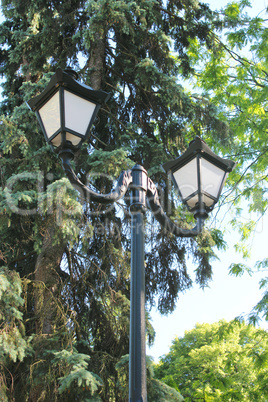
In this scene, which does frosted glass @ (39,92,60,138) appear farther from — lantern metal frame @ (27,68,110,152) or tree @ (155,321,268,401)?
tree @ (155,321,268,401)

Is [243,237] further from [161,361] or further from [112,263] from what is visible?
[161,361]

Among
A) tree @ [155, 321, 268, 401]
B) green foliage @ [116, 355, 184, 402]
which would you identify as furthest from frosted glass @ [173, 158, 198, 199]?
tree @ [155, 321, 268, 401]

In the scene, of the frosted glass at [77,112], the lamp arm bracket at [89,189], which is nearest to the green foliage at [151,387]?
the lamp arm bracket at [89,189]

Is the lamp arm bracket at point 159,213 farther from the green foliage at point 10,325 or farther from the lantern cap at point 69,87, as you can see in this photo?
the green foliage at point 10,325

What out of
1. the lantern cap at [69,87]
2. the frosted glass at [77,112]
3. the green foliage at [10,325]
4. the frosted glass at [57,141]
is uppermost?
the lantern cap at [69,87]

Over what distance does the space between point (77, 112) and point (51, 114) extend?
0.22m

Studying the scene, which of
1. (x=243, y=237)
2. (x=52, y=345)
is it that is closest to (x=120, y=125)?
(x=243, y=237)

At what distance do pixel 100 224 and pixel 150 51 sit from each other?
4.15 meters

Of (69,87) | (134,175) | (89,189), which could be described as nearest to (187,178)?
(134,175)

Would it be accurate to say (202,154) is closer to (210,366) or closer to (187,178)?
(187,178)

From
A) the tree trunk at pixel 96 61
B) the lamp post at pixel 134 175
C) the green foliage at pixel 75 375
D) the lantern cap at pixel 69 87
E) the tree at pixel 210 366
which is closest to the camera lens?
the lamp post at pixel 134 175

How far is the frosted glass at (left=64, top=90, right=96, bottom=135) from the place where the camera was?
302cm

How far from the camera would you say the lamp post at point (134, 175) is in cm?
265

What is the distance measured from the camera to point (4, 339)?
17.2 ft
